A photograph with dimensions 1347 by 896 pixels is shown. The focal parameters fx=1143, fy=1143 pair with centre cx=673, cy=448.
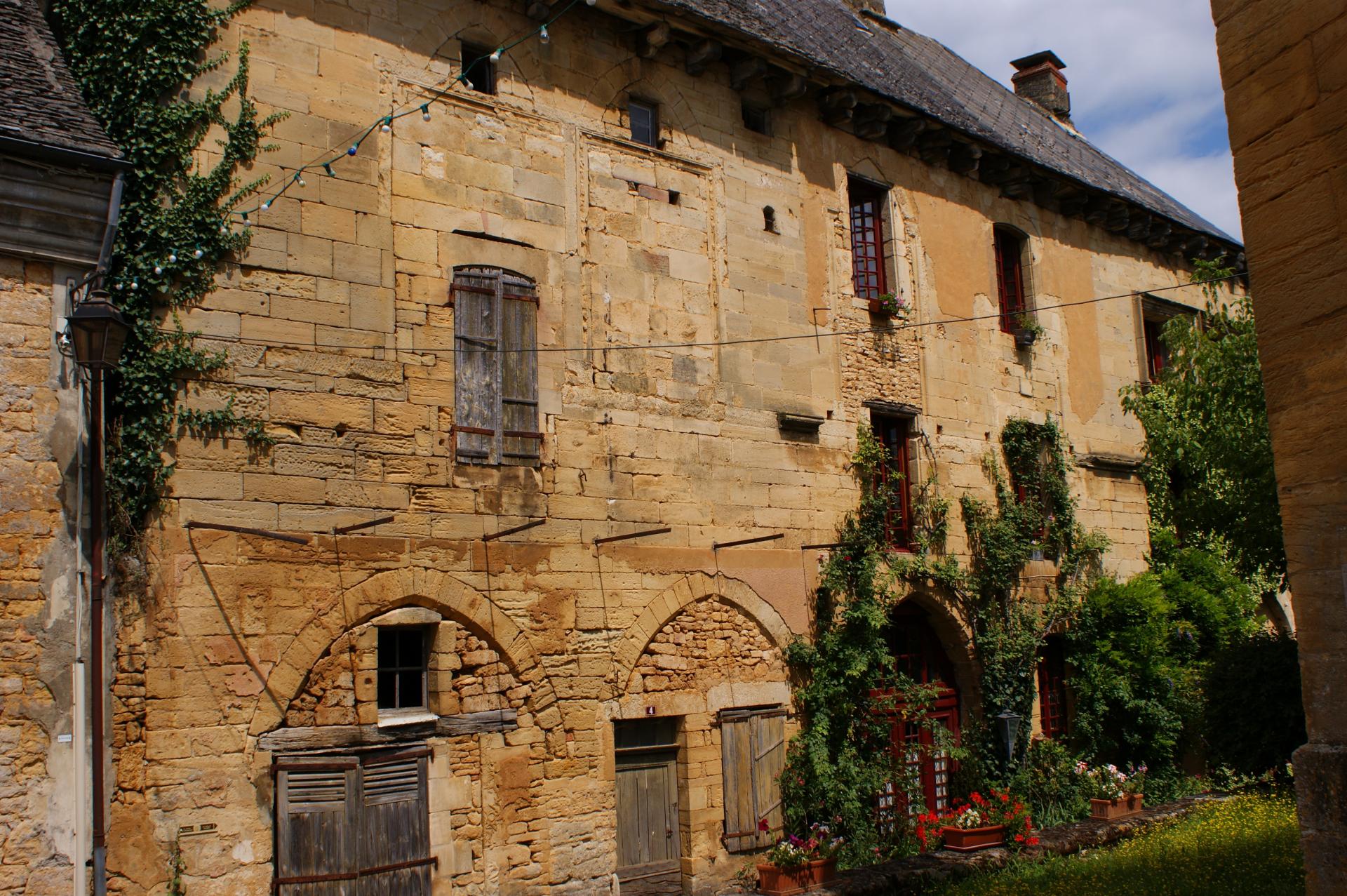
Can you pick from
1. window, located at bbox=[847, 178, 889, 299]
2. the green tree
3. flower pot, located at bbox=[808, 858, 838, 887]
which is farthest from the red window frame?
flower pot, located at bbox=[808, 858, 838, 887]

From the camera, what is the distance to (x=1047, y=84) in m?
19.8

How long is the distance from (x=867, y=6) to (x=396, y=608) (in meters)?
13.0

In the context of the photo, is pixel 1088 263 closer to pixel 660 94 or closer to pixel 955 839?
pixel 660 94

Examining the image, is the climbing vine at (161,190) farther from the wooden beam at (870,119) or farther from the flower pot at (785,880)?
the wooden beam at (870,119)

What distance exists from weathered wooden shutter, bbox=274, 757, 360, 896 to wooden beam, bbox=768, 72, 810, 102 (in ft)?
26.1

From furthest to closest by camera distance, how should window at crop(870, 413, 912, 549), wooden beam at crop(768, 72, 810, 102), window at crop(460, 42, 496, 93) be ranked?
window at crop(870, 413, 912, 549) → wooden beam at crop(768, 72, 810, 102) → window at crop(460, 42, 496, 93)

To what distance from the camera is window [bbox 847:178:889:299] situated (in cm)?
1319

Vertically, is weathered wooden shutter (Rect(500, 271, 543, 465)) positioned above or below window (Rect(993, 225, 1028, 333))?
below

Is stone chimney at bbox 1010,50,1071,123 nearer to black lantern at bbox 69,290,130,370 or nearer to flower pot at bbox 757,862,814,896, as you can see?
flower pot at bbox 757,862,814,896

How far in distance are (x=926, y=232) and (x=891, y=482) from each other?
316 cm

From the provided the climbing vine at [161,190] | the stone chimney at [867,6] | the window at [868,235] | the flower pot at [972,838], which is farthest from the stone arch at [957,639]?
the stone chimney at [867,6]

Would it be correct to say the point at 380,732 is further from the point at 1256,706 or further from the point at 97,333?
the point at 1256,706

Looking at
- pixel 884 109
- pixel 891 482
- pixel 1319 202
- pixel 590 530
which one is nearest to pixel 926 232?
pixel 884 109

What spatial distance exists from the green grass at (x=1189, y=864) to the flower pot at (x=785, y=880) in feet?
3.93
